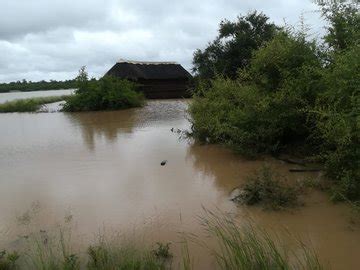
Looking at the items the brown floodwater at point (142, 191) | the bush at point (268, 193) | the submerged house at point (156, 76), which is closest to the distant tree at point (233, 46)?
the submerged house at point (156, 76)

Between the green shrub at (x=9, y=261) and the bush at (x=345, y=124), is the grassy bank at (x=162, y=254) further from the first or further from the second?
the bush at (x=345, y=124)

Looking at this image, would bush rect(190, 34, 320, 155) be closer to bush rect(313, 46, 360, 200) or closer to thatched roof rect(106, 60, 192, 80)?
bush rect(313, 46, 360, 200)

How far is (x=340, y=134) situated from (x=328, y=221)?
1468mm

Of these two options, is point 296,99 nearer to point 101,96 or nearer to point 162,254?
point 162,254

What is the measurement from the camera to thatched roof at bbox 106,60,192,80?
96.8 feet

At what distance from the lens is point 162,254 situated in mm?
4820

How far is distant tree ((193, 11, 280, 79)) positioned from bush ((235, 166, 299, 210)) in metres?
21.3

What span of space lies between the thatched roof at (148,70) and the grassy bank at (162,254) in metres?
24.5

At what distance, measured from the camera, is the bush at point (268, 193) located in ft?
20.3

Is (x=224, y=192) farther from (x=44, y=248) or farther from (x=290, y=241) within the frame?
(x=44, y=248)

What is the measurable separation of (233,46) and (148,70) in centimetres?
652

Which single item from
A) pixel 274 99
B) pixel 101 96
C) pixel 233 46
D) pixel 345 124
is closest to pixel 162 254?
pixel 345 124

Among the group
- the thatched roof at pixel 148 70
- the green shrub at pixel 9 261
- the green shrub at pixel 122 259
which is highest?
the thatched roof at pixel 148 70

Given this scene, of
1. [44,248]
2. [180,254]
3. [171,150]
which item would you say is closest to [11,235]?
[44,248]
